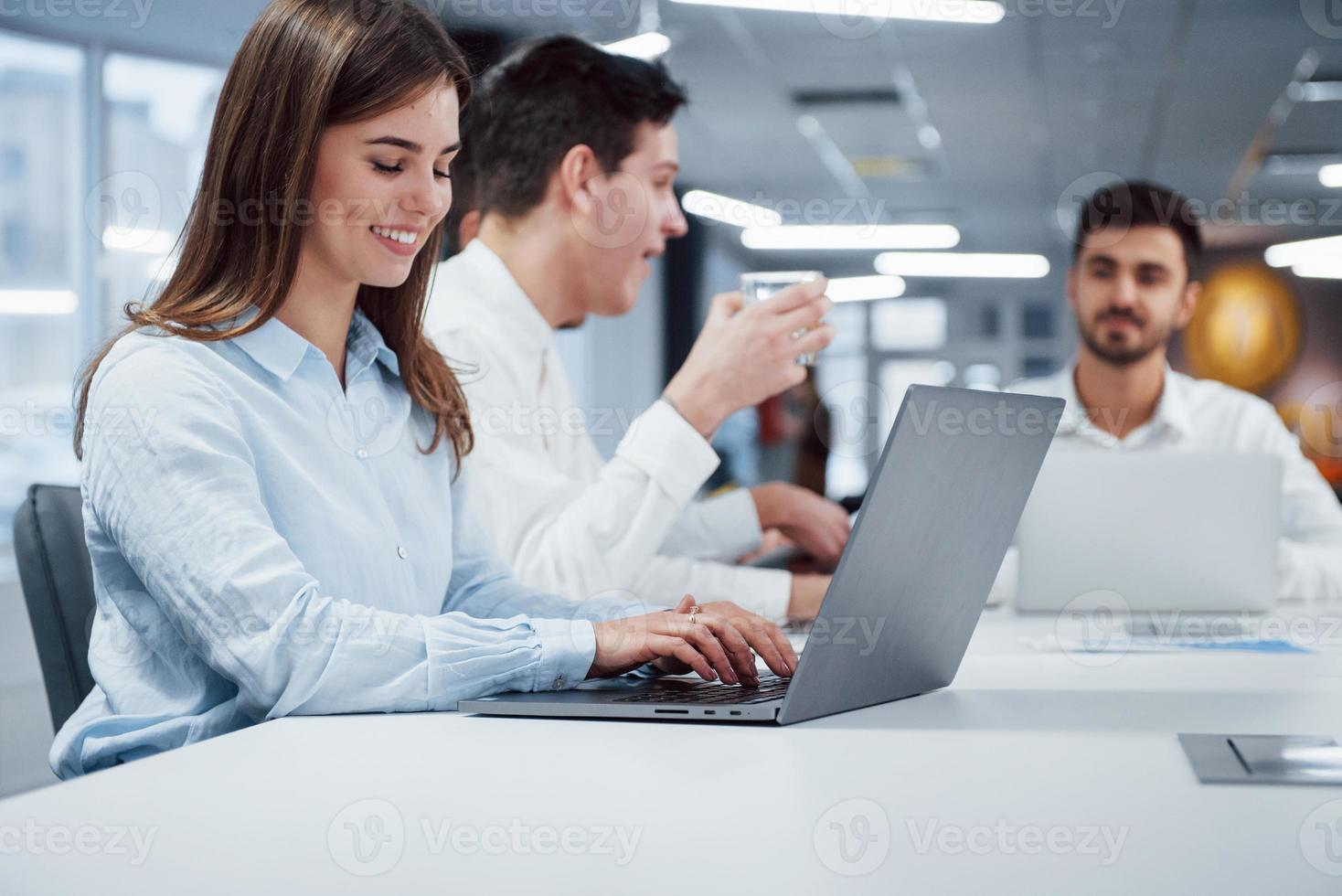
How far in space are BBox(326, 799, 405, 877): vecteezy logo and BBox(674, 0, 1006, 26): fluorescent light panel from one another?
414cm

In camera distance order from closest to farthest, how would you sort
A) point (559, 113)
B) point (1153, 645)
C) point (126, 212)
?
point (1153, 645) < point (559, 113) < point (126, 212)

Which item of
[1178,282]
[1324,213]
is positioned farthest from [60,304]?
[1324,213]

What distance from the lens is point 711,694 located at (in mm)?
1005

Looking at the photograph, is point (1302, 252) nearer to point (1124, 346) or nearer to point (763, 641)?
point (1124, 346)

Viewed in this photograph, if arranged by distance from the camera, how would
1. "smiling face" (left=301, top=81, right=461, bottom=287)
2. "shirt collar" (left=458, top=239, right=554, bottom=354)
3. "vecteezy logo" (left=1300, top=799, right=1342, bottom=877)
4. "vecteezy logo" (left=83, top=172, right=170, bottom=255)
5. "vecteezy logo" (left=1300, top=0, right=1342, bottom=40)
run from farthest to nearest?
1. "vecteezy logo" (left=1300, top=0, right=1342, bottom=40)
2. "vecteezy logo" (left=83, top=172, right=170, bottom=255)
3. "shirt collar" (left=458, top=239, right=554, bottom=354)
4. "smiling face" (left=301, top=81, right=461, bottom=287)
5. "vecteezy logo" (left=1300, top=799, right=1342, bottom=877)

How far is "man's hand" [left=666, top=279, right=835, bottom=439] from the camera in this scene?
1727 millimetres

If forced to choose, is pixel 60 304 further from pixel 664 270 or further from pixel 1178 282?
pixel 664 270

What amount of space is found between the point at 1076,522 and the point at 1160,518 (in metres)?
0.12

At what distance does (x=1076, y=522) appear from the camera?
188 centimetres

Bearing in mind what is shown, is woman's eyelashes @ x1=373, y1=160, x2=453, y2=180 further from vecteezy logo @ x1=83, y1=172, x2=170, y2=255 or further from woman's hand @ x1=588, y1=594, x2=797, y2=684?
vecteezy logo @ x1=83, y1=172, x2=170, y2=255

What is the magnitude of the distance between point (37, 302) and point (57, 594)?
3.20 metres

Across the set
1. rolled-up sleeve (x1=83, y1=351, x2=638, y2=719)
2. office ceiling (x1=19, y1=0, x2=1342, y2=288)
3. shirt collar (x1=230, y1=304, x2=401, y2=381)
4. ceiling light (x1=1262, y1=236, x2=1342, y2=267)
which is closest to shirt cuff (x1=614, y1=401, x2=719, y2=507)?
shirt collar (x1=230, y1=304, x2=401, y2=381)

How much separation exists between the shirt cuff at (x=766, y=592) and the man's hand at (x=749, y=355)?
0.80ft

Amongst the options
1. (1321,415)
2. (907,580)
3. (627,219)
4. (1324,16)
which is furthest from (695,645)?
(1321,415)
